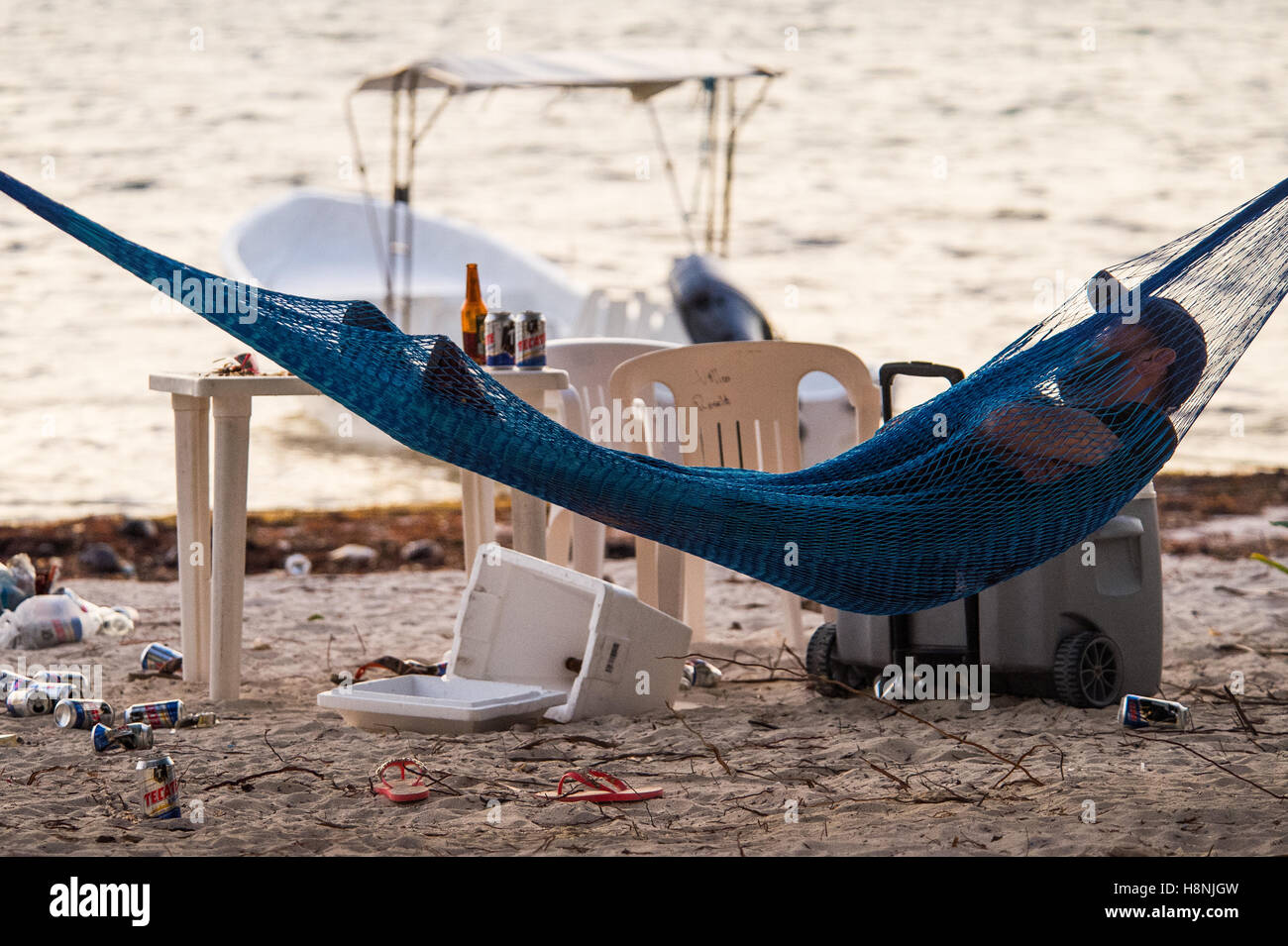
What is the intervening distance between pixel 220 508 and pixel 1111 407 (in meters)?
1.54

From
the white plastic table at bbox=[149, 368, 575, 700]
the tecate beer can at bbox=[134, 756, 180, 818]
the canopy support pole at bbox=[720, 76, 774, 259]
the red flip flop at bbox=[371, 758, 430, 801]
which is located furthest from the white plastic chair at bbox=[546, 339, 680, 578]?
the canopy support pole at bbox=[720, 76, 774, 259]

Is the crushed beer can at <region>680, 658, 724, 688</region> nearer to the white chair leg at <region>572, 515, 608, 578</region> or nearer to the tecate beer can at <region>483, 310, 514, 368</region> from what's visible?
the white chair leg at <region>572, 515, 608, 578</region>

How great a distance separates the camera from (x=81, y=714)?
2404 millimetres

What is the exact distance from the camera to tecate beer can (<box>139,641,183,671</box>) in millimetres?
2859

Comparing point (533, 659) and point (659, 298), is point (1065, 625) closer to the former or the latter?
point (533, 659)

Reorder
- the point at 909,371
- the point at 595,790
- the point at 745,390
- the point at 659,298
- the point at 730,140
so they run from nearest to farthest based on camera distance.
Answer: the point at 595,790, the point at 909,371, the point at 745,390, the point at 730,140, the point at 659,298

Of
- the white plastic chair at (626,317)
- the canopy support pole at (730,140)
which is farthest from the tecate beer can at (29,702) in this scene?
the white plastic chair at (626,317)

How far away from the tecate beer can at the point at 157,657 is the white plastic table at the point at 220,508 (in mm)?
50

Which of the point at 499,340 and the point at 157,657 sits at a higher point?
the point at 499,340

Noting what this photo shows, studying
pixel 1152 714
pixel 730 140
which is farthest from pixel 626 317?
pixel 1152 714

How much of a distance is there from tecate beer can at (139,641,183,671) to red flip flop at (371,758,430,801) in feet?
3.05
